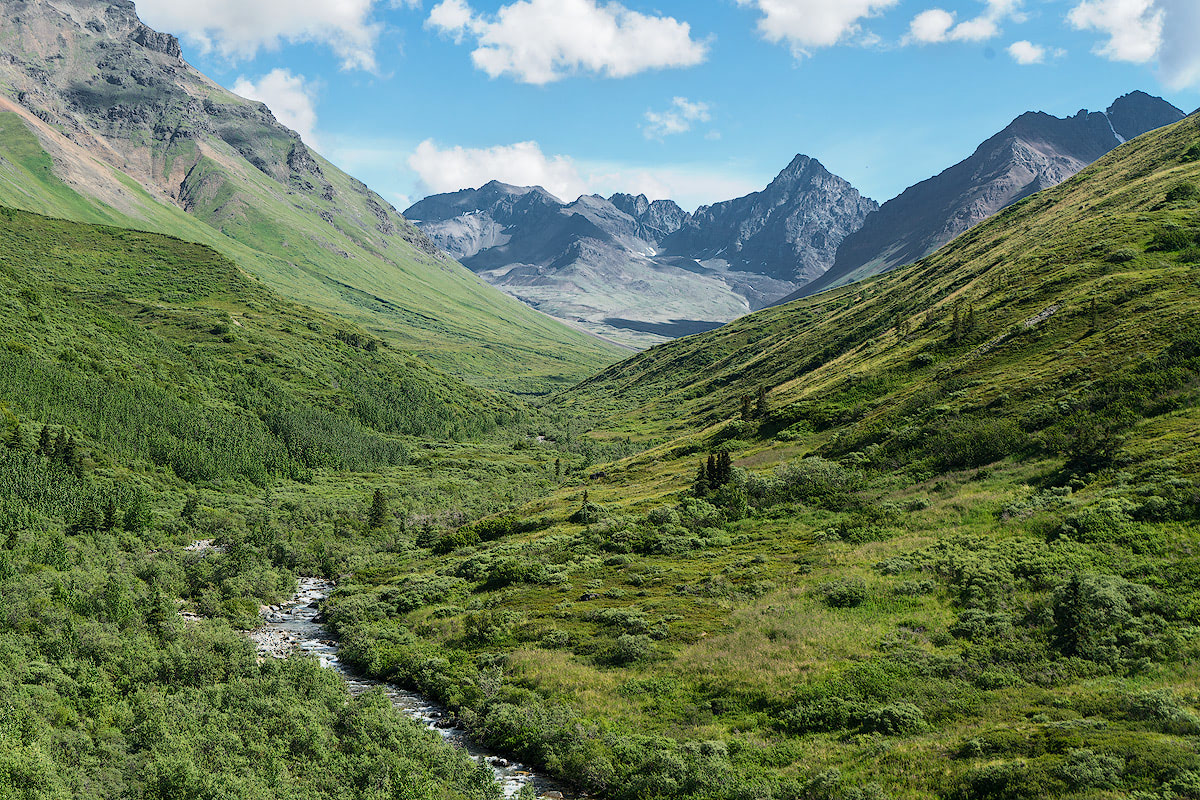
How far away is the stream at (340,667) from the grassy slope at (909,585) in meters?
1.61

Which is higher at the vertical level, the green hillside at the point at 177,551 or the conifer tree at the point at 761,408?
the conifer tree at the point at 761,408

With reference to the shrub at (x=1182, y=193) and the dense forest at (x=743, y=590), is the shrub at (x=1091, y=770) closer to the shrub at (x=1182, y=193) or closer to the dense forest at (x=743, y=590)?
the dense forest at (x=743, y=590)

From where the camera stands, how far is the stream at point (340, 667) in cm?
4309

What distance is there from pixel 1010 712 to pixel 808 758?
10.5 m

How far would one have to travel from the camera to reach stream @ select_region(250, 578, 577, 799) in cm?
4309

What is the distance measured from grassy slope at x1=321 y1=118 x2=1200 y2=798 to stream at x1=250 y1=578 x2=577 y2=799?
5.29ft

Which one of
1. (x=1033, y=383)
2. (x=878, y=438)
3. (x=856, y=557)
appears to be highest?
(x=1033, y=383)

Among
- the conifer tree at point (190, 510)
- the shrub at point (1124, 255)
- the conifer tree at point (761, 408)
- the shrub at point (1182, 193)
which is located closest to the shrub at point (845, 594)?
the conifer tree at point (761, 408)

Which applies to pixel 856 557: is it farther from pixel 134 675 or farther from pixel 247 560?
pixel 247 560

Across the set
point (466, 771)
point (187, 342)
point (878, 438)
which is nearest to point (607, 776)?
point (466, 771)

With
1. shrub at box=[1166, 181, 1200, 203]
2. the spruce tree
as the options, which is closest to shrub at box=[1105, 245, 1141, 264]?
shrub at box=[1166, 181, 1200, 203]

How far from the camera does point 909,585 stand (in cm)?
5222

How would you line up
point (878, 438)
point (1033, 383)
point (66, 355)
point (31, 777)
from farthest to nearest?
1. point (66, 355)
2. point (878, 438)
3. point (1033, 383)
4. point (31, 777)

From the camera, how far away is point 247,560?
8512 centimetres
